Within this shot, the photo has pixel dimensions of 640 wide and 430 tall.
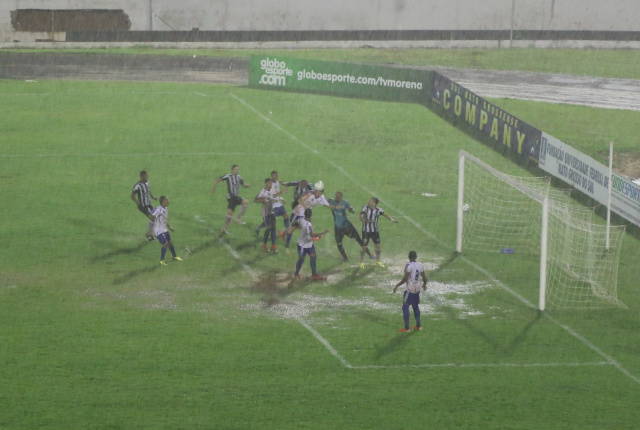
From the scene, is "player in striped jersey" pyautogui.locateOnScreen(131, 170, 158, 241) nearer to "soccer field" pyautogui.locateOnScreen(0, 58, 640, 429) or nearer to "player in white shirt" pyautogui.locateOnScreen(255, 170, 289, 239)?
"soccer field" pyautogui.locateOnScreen(0, 58, 640, 429)

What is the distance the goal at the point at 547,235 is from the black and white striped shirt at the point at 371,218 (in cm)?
321

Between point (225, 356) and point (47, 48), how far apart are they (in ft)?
154

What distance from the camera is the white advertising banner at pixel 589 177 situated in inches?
1226

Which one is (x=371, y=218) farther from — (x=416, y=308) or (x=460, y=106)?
(x=460, y=106)

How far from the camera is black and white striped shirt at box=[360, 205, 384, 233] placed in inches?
1050

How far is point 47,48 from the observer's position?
6291 centimetres

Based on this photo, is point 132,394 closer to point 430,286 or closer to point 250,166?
point 430,286

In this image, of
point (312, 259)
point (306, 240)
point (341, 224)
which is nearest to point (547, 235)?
point (341, 224)

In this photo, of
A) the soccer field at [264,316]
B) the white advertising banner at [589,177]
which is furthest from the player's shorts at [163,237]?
the white advertising banner at [589,177]

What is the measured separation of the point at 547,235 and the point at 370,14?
43.2 metres

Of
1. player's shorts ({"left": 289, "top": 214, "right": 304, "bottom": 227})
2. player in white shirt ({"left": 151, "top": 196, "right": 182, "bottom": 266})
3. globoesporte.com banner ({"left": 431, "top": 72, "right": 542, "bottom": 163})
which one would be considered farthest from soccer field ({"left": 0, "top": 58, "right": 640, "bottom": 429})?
player's shorts ({"left": 289, "top": 214, "right": 304, "bottom": 227})

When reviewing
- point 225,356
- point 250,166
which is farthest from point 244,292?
point 250,166

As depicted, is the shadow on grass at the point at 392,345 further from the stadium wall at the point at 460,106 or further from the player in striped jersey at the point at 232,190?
the stadium wall at the point at 460,106

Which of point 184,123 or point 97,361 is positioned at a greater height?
point 184,123
